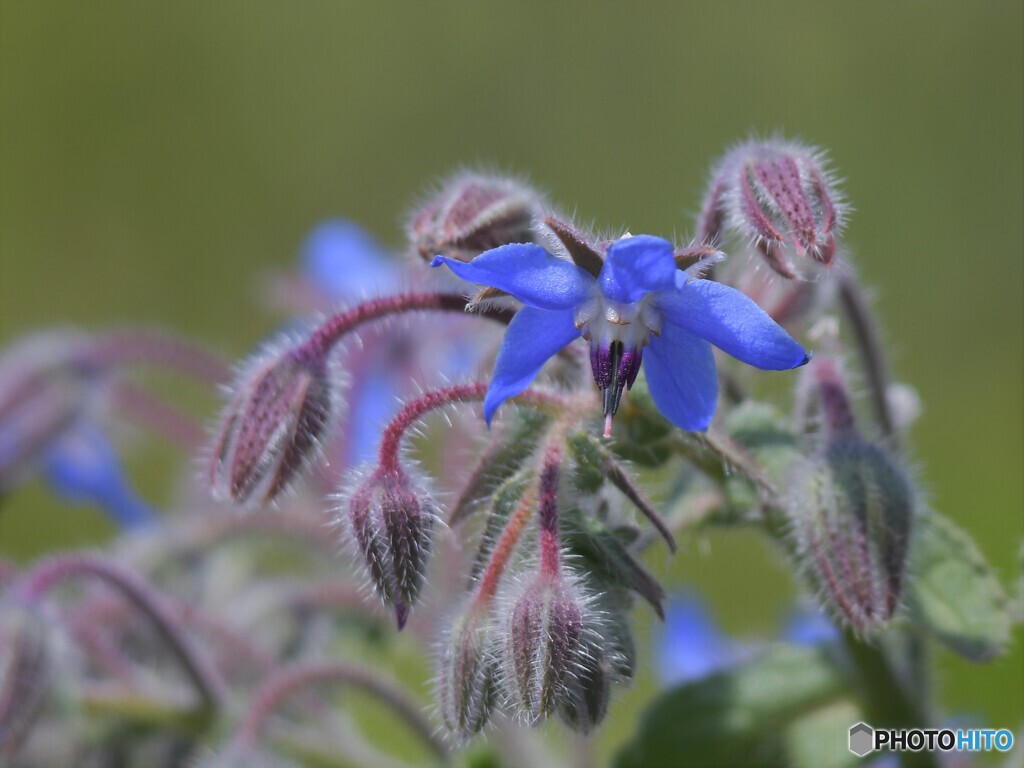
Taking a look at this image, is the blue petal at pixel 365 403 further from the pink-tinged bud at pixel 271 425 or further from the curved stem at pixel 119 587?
the pink-tinged bud at pixel 271 425

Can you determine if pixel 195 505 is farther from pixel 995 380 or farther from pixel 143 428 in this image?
pixel 995 380

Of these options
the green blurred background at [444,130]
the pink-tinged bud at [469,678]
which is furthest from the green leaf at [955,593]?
the green blurred background at [444,130]

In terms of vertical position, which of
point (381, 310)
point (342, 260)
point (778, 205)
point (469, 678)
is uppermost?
point (342, 260)

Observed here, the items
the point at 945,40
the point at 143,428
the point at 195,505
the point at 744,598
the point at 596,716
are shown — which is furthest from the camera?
the point at 945,40

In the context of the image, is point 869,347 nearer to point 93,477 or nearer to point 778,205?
point 778,205

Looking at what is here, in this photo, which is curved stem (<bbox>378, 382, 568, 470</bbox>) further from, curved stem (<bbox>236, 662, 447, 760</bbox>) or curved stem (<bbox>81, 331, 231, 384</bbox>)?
curved stem (<bbox>81, 331, 231, 384</bbox>)

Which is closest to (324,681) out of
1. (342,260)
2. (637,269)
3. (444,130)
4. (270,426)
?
(270,426)

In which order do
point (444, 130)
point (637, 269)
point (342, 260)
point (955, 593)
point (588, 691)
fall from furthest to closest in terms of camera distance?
1. point (444, 130)
2. point (342, 260)
3. point (955, 593)
4. point (588, 691)
5. point (637, 269)

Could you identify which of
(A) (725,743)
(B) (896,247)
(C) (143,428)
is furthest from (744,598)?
(A) (725,743)
